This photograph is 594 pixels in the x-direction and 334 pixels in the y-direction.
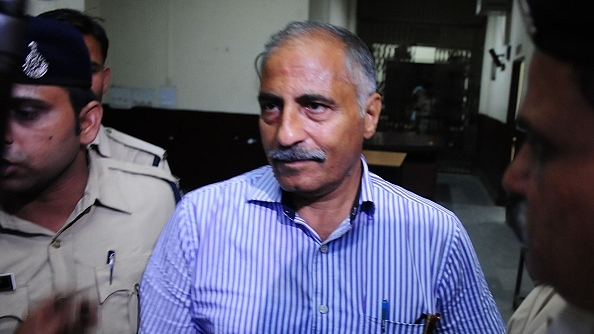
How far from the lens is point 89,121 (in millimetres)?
1274

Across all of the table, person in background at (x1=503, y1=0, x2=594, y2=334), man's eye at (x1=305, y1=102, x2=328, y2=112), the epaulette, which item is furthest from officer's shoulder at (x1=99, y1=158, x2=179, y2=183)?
the table

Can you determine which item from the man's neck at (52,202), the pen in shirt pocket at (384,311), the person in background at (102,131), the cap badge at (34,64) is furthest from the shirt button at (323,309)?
the person in background at (102,131)

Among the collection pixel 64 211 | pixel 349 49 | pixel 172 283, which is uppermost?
pixel 349 49

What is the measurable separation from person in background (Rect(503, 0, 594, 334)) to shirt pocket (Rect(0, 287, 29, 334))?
1128 millimetres

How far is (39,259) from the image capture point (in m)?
1.20

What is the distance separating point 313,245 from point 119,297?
0.55m

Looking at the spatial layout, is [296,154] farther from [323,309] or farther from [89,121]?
[89,121]

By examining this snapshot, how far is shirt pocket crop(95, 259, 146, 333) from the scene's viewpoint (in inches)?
50.0

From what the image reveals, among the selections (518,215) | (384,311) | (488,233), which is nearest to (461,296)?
(384,311)

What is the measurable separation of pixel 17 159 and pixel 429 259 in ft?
3.18

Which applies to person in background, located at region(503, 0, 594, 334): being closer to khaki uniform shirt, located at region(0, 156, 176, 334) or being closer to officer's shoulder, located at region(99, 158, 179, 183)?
khaki uniform shirt, located at region(0, 156, 176, 334)

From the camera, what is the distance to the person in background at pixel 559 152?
49cm

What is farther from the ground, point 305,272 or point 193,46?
point 193,46

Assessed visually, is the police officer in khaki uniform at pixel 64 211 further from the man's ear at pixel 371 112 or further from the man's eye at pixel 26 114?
the man's ear at pixel 371 112
